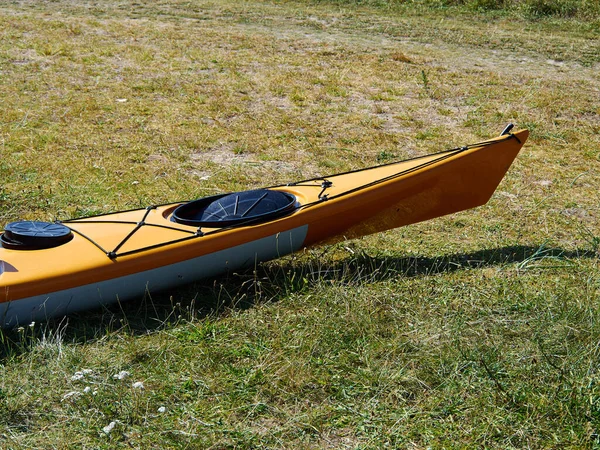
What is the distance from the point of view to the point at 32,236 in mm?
4551

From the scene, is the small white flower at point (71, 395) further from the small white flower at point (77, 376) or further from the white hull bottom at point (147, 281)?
the white hull bottom at point (147, 281)

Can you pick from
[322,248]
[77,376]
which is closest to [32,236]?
[77,376]

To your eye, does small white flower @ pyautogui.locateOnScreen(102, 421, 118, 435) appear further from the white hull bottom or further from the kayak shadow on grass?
the white hull bottom

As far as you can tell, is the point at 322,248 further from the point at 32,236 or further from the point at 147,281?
the point at 32,236

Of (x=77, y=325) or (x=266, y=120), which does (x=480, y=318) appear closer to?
(x=77, y=325)

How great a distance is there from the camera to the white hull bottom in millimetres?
4297

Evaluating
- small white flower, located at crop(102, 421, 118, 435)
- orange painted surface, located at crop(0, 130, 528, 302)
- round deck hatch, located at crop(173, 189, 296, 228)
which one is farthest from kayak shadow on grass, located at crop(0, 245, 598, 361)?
small white flower, located at crop(102, 421, 118, 435)

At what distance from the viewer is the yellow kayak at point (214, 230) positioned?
14.4 feet

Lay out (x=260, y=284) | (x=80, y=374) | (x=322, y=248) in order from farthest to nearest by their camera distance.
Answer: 1. (x=322, y=248)
2. (x=260, y=284)
3. (x=80, y=374)

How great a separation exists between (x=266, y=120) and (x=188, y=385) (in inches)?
200

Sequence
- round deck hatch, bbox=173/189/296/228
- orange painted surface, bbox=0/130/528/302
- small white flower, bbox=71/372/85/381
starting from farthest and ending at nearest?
round deck hatch, bbox=173/189/296/228 < orange painted surface, bbox=0/130/528/302 < small white flower, bbox=71/372/85/381

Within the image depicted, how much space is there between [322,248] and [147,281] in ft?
4.66

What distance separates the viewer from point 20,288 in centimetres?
423

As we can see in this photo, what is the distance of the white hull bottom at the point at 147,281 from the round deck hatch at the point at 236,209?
16 cm
